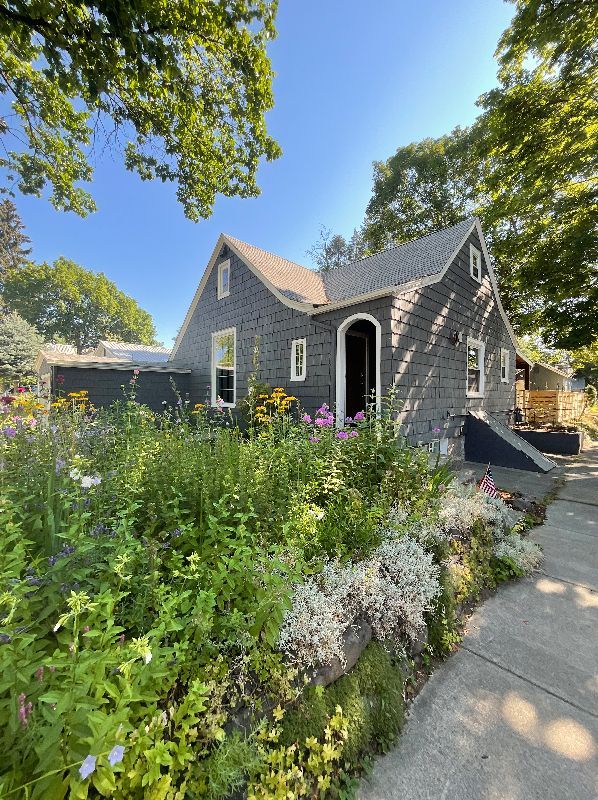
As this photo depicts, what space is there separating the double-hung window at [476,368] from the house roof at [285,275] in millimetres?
4564

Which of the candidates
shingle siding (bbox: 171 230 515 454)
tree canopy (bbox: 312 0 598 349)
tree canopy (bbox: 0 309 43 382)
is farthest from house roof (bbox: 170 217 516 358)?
tree canopy (bbox: 0 309 43 382)

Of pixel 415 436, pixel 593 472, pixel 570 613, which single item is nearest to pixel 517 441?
pixel 593 472

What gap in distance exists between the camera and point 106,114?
525 cm

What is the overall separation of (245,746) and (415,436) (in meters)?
6.06

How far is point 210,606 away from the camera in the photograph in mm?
1596

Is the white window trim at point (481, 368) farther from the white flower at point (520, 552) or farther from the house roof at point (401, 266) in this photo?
the white flower at point (520, 552)

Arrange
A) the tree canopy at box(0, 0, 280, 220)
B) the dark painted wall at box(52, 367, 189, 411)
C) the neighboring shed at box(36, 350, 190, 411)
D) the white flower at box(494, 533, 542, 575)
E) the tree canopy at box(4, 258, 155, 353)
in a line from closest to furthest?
1. the white flower at box(494, 533, 542, 575)
2. the tree canopy at box(0, 0, 280, 220)
3. the neighboring shed at box(36, 350, 190, 411)
4. the dark painted wall at box(52, 367, 189, 411)
5. the tree canopy at box(4, 258, 155, 353)

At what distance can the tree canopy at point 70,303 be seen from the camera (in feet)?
121

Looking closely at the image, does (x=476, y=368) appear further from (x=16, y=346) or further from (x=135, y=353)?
(x=16, y=346)

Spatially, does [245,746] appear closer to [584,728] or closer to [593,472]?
[584,728]

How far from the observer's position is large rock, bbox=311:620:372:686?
5.78 feet

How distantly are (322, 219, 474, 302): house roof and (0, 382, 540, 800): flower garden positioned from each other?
526 cm

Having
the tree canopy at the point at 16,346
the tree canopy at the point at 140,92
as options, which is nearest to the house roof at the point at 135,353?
the tree canopy at the point at 140,92

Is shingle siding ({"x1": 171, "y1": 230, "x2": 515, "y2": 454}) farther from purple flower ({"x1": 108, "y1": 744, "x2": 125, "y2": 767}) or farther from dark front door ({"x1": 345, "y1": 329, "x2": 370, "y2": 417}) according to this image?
purple flower ({"x1": 108, "y1": 744, "x2": 125, "y2": 767})
